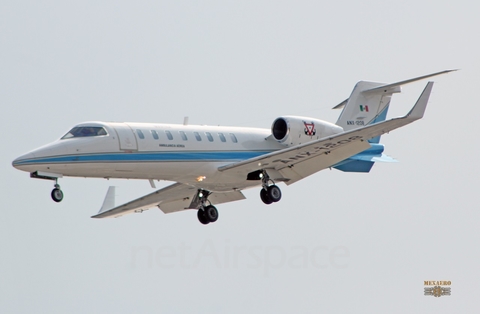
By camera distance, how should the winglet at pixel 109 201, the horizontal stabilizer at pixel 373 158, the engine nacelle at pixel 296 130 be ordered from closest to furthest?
the engine nacelle at pixel 296 130, the horizontal stabilizer at pixel 373 158, the winglet at pixel 109 201

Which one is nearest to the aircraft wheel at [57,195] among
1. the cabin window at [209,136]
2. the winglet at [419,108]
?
the cabin window at [209,136]

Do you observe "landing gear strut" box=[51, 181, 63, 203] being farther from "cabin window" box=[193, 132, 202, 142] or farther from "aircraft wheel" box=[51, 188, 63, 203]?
"cabin window" box=[193, 132, 202, 142]

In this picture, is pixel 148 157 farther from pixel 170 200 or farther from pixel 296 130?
pixel 296 130

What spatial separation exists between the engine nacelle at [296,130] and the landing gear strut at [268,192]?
121cm

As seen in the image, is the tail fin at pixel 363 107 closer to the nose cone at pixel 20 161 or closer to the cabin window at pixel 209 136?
Answer: the cabin window at pixel 209 136

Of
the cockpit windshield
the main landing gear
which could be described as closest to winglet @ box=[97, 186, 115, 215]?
the main landing gear

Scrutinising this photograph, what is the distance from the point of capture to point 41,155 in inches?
932

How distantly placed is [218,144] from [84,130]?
3.59 meters

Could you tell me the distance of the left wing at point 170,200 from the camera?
91.8 feet

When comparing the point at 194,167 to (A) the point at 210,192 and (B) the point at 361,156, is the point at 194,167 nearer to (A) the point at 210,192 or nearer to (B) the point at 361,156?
(A) the point at 210,192

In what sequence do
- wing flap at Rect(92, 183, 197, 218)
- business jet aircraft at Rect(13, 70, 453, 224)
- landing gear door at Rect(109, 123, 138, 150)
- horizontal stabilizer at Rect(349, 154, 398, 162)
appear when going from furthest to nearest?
horizontal stabilizer at Rect(349, 154, 398, 162)
wing flap at Rect(92, 183, 197, 218)
landing gear door at Rect(109, 123, 138, 150)
business jet aircraft at Rect(13, 70, 453, 224)

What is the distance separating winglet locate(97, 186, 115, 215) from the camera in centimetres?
2970

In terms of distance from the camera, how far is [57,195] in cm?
2348

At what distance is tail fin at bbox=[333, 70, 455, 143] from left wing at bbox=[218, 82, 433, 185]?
260 cm
